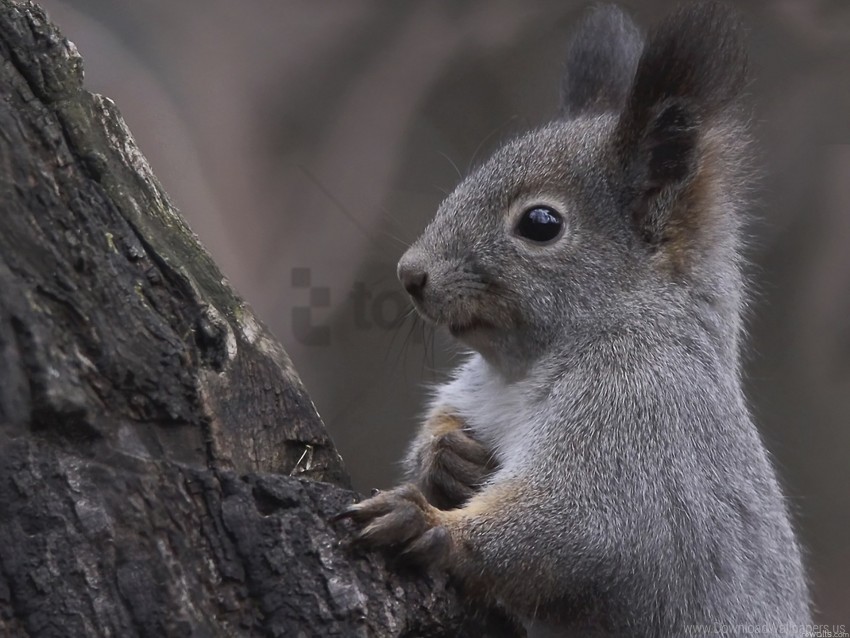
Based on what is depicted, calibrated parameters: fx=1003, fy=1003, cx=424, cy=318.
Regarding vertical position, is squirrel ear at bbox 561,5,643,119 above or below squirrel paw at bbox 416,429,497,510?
above

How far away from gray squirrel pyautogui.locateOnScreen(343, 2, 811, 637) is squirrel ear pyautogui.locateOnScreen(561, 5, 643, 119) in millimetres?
352

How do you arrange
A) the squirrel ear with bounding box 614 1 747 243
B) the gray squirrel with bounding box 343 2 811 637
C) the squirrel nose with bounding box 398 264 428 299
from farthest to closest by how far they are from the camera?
the squirrel nose with bounding box 398 264 428 299, the squirrel ear with bounding box 614 1 747 243, the gray squirrel with bounding box 343 2 811 637

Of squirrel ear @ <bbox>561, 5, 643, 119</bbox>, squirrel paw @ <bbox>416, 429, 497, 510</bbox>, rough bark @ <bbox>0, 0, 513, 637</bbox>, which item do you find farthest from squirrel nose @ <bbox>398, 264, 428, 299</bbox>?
squirrel ear @ <bbox>561, 5, 643, 119</bbox>

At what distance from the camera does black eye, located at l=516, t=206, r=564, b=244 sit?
8.97 feet

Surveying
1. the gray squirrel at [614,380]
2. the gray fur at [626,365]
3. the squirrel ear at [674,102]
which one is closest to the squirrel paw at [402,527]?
the gray squirrel at [614,380]

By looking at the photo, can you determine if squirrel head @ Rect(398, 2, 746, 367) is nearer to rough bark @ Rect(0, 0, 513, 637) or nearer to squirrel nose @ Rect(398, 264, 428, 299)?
squirrel nose @ Rect(398, 264, 428, 299)

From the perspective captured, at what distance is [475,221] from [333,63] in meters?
2.34

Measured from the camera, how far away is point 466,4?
197 inches

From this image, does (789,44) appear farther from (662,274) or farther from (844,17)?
(662,274)

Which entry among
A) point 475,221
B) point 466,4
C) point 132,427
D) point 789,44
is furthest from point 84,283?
point 789,44

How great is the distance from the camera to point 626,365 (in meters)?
2.54

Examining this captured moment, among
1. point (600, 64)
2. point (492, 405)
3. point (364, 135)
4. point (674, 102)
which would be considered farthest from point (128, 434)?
Result: point (364, 135)

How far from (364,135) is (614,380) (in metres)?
2.72

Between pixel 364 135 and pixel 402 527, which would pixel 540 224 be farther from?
pixel 364 135
